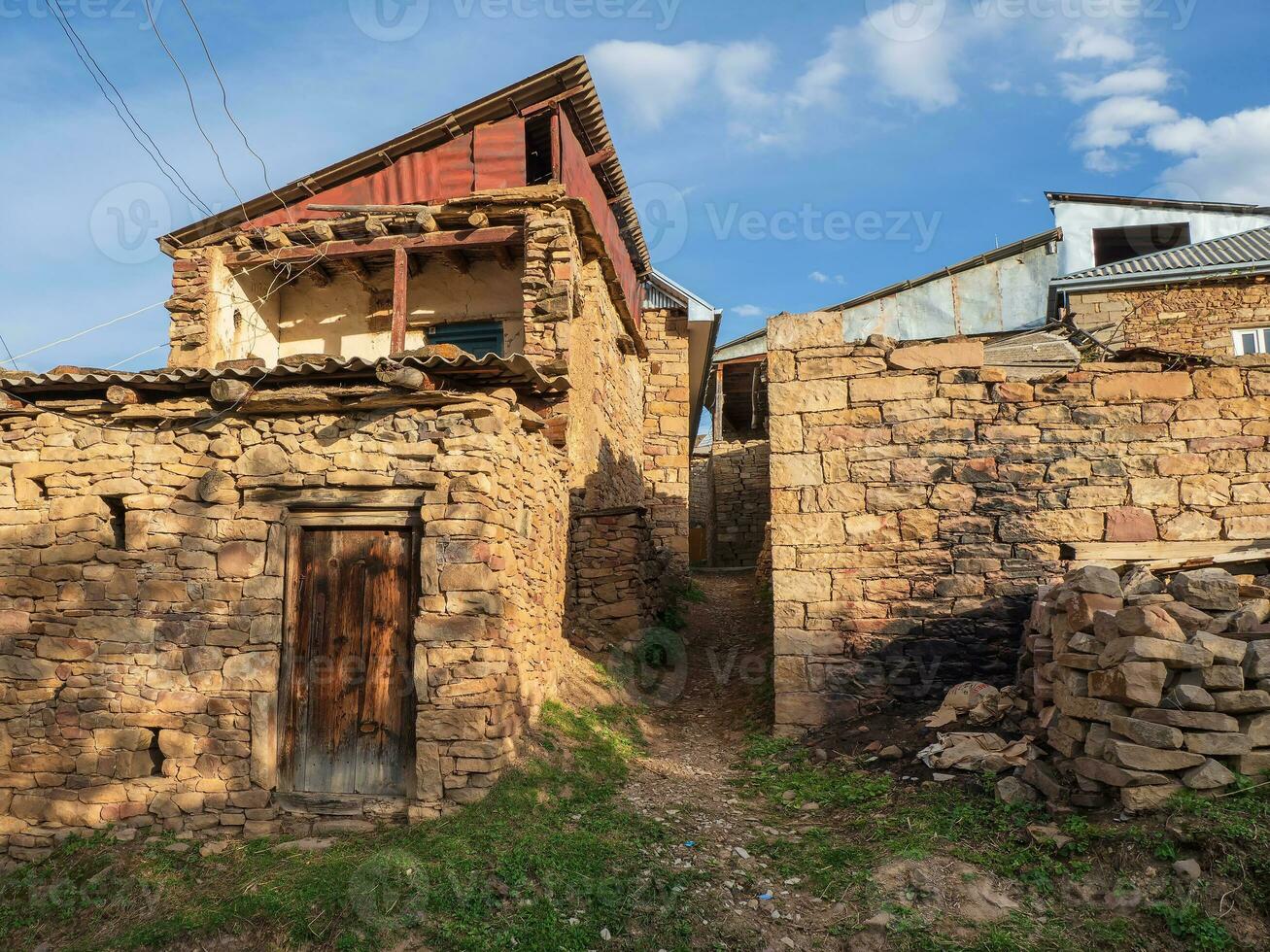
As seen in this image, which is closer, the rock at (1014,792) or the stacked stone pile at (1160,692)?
the stacked stone pile at (1160,692)

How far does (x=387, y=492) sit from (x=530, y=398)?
1790 mm

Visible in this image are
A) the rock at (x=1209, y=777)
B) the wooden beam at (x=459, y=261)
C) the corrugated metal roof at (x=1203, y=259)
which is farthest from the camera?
the corrugated metal roof at (x=1203, y=259)

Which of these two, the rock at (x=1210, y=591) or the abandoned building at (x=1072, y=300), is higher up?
the abandoned building at (x=1072, y=300)

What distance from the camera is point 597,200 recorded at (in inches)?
440

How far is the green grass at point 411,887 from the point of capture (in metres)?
4.36

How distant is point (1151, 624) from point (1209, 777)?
0.80 metres

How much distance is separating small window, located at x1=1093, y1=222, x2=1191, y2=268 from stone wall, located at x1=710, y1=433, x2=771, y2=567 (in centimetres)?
778

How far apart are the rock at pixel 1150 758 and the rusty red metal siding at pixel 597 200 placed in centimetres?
744

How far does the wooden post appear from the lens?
952cm

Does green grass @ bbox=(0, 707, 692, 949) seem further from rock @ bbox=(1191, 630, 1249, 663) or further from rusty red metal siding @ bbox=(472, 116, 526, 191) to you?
rusty red metal siding @ bbox=(472, 116, 526, 191)

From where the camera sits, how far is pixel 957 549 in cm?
675

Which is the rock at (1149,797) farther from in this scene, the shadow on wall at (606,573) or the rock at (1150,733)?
the shadow on wall at (606,573)

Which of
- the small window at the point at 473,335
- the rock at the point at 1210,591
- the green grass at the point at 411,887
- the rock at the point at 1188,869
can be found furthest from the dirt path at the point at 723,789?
the small window at the point at 473,335

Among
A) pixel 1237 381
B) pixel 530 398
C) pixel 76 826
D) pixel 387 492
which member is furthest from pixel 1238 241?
pixel 76 826
